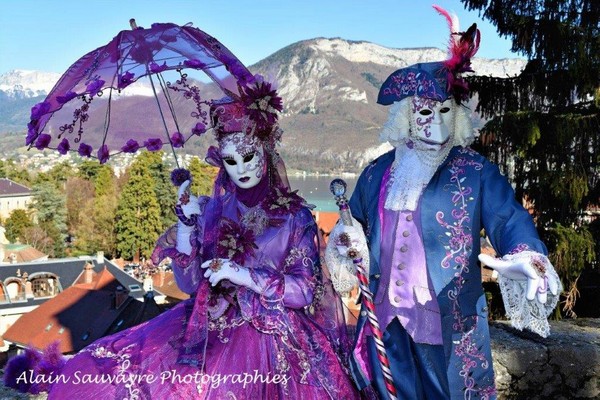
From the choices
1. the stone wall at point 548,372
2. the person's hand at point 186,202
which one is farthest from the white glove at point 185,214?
the stone wall at point 548,372

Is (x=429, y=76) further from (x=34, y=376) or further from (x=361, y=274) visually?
(x=34, y=376)

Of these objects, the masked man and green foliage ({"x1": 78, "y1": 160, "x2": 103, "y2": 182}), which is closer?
the masked man

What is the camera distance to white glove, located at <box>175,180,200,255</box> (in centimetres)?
361

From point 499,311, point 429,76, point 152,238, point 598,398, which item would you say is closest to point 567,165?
point 499,311

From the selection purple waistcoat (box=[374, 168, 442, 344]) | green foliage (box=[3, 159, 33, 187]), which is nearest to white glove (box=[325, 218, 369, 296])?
purple waistcoat (box=[374, 168, 442, 344])

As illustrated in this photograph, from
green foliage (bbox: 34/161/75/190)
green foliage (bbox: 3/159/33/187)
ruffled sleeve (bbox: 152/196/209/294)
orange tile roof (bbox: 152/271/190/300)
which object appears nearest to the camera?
ruffled sleeve (bbox: 152/196/209/294)

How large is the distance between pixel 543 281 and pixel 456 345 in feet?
2.06

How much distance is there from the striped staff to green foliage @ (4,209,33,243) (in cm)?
4810

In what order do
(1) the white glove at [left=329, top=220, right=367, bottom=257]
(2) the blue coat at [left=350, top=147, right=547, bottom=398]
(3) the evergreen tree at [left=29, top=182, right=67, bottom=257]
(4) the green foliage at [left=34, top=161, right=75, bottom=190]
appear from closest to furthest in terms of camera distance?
(2) the blue coat at [left=350, top=147, right=547, bottom=398], (1) the white glove at [left=329, top=220, right=367, bottom=257], (3) the evergreen tree at [left=29, top=182, right=67, bottom=257], (4) the green foliage at [left=34, top=161, right=75, bottom=190]

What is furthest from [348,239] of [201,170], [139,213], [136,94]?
[139,213]

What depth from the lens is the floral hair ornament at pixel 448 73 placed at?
10.2ft

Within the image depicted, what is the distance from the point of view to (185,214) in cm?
362

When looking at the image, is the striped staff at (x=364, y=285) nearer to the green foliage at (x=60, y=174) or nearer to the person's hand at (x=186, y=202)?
the person's hand at (x=186, y=202)

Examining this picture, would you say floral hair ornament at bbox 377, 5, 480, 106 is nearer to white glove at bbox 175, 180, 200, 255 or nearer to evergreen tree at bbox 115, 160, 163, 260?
white glove at bbox 175, 180, 200, 255
